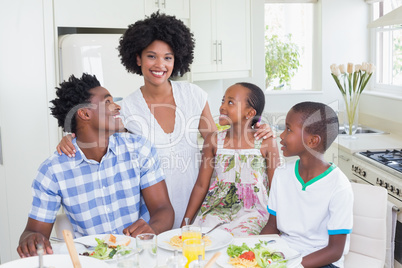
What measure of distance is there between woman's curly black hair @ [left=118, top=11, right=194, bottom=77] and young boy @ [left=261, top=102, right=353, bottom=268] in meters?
0.70

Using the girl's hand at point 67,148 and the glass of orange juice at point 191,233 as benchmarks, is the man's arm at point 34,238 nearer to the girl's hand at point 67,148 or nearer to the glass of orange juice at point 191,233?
the girl's hand at point 67,148

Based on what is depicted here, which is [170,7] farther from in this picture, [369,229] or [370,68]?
[369,229]

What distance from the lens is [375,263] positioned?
1876 mm

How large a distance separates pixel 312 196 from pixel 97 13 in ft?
6.32

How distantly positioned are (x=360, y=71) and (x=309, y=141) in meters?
2.14

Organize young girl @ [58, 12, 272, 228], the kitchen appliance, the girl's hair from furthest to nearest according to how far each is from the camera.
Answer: the kitchen appliance → young girl @ [58, 12, 272, 228] → the girl's hair

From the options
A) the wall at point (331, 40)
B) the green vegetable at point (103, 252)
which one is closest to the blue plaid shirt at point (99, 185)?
the green vegetable at point (103, 252)

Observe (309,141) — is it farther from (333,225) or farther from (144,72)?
(144,72)

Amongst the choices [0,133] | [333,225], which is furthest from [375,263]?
[0,133]

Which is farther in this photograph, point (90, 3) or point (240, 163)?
point (90, 3)

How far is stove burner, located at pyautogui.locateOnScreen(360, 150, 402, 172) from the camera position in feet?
8.96

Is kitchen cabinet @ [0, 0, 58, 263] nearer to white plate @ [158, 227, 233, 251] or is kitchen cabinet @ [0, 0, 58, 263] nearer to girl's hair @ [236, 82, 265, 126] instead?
girl's hair @ [236, 82, 265, 126]

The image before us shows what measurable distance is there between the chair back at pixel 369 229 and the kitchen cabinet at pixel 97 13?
193cm

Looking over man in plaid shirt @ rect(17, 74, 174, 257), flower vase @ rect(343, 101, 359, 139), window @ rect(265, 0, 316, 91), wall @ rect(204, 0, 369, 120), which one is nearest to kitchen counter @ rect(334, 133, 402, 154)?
flower vase @ rect(343, 101, 359, 139)
